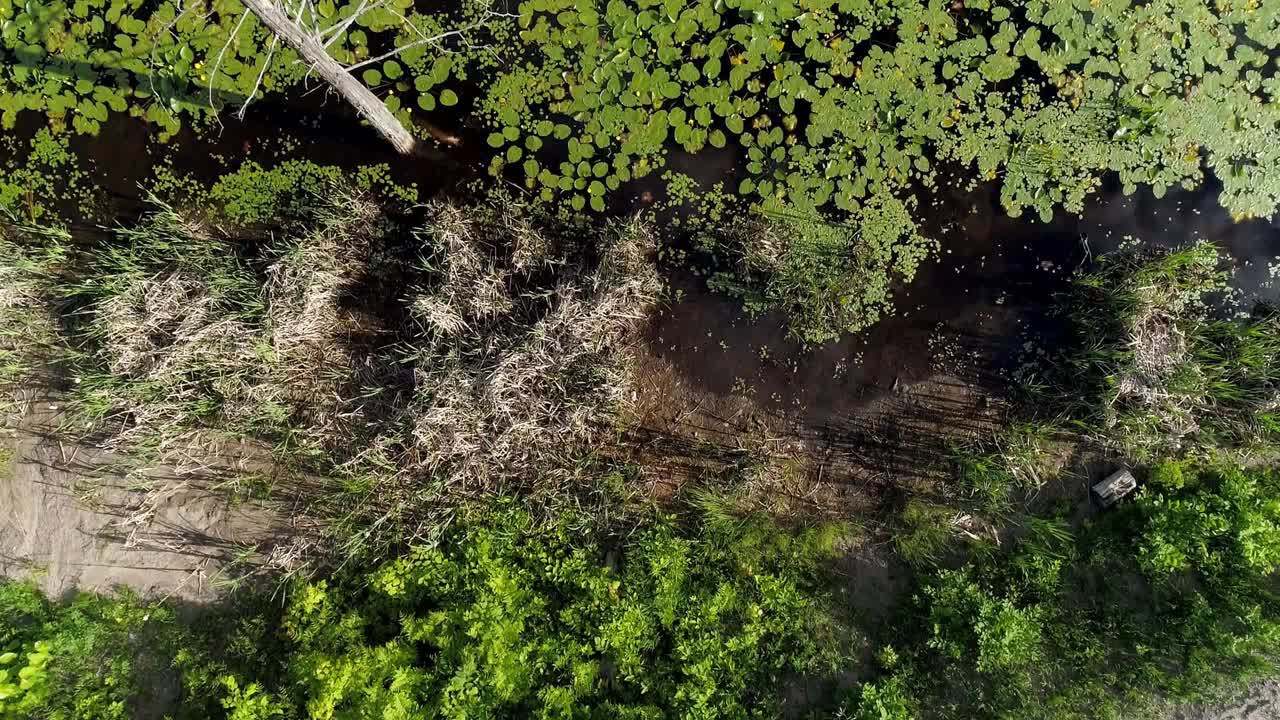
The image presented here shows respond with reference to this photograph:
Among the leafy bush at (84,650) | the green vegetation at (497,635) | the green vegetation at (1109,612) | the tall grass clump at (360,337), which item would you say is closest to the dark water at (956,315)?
the tall grass clump at (360,337)

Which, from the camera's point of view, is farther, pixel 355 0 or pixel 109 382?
pixel 355 0

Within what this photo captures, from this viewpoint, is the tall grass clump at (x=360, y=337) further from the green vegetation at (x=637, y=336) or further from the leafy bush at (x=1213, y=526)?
the leafy bush at (x=1213, y=526)

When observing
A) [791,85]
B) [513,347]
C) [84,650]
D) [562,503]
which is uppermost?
[791,85]

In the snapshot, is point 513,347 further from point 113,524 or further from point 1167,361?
point 1167,361

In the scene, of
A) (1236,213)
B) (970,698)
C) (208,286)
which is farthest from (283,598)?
(1236,213)

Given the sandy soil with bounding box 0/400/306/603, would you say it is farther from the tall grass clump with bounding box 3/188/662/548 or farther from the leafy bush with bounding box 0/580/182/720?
the tall grass clump with bounding box 3/188/662/548

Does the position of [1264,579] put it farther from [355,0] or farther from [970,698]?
[355,0]

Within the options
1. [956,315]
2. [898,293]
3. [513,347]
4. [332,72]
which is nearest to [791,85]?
[898,293]

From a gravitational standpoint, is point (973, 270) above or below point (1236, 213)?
below
